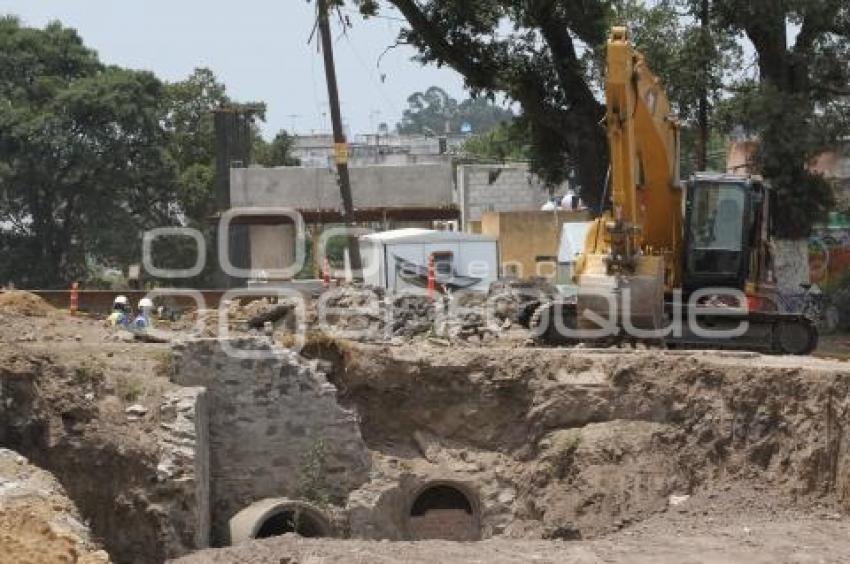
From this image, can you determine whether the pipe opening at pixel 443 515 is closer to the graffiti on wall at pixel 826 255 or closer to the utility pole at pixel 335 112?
the utility pole at pixel 335 112

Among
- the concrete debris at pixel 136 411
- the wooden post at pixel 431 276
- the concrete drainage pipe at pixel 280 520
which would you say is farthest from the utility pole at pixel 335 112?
the concrete debris at pixel 136 411

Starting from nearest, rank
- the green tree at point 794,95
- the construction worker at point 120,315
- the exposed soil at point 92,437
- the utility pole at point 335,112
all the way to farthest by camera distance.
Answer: the exposed soil at point 92,437 < the construction worker at point 120,315 < the green tree at point 794,95 < the utility pole at point 335,112

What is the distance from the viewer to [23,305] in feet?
73.3

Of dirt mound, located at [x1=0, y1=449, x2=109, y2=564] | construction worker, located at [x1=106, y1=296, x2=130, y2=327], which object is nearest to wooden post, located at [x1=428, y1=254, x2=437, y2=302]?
construction worker, located at [x1=106, y1=296, x2=130, y2=327]

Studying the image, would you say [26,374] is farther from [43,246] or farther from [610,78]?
[43,246]

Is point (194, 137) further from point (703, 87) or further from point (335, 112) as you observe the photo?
point (703, 87)

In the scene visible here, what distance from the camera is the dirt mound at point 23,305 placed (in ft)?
71.9

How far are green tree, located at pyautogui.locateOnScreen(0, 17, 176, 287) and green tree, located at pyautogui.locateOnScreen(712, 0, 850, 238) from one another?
26.4 m

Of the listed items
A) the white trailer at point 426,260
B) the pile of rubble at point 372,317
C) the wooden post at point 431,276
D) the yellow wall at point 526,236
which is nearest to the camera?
the pile of rubble at point 372,317

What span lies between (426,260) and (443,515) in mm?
13685

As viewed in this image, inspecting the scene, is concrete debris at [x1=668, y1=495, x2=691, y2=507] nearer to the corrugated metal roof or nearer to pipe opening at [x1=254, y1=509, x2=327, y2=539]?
pipe opening at [x1=254, y1=509, x2=327, y2=539]

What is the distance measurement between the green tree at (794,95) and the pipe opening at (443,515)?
989cm

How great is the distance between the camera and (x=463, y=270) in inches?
1244

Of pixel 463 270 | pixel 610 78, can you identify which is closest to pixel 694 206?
pixel 610 78
